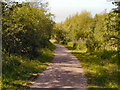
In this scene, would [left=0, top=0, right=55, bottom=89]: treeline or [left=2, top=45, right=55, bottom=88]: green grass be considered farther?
[left=0, top=0, right=55, bottom=89]: treeline

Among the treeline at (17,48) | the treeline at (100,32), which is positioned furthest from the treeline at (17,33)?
the treeline at (100,32)

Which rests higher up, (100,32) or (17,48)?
(100,32)

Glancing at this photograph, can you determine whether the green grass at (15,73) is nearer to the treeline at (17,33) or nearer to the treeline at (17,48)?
the treeline at (17,48)

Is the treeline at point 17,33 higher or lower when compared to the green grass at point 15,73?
higher

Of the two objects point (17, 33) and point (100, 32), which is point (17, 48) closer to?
point (17, 33)

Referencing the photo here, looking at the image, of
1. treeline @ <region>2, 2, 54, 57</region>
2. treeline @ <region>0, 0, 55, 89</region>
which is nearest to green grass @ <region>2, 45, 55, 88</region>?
treeline @ <region>0, 0, 55, 89</region>

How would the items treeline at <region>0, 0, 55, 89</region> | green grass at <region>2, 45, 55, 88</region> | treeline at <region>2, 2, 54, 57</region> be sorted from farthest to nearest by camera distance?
treeline at <region>2, 2, 54, 57</region>
treeline at <region>0, 0, 55, 89</region>
green grass at <region>2, 45, 55, 88</region>

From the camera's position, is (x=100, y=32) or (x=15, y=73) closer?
(x=15, y=73)

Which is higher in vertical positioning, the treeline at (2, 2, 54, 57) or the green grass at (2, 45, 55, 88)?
the treeline at (2, 2, 54, 57)

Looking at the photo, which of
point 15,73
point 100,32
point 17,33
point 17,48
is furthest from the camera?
point 100,32

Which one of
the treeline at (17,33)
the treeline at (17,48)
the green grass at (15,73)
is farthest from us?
the treeline at (17,33)

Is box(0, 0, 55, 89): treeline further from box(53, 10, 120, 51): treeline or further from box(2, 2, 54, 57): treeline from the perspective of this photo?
box(53, 10, 120, 51): treeline

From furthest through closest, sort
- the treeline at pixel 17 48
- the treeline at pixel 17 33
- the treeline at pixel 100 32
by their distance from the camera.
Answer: the treeline at pixel 100 32 → the treeline at pixel 17 33 → the treeline at pixel 17 48

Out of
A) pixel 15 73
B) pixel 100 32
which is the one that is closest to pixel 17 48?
pixel 15 73
